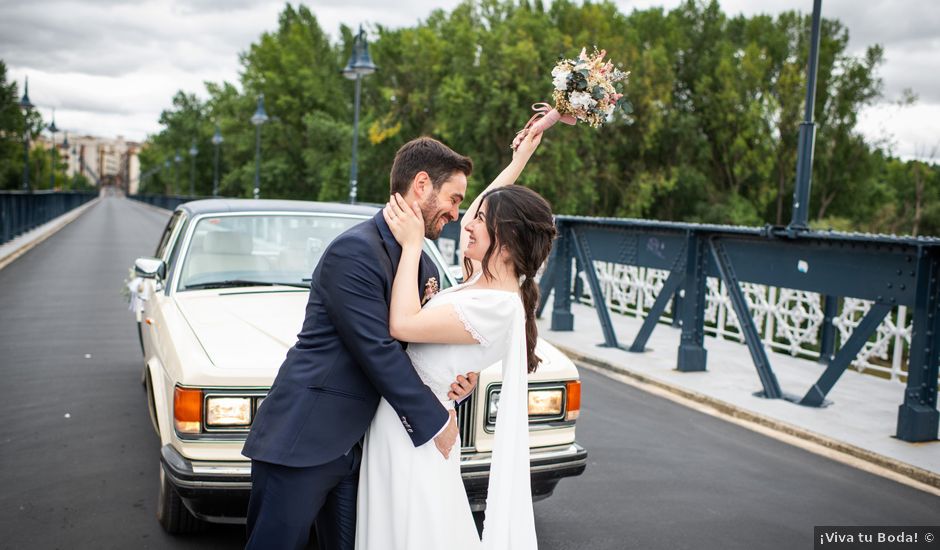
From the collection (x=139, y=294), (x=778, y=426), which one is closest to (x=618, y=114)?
(x=778, y=426)

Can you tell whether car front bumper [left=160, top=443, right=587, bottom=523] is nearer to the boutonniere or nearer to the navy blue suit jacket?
the navy blue suit jacket

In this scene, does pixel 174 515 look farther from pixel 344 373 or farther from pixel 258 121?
pixel 258 121

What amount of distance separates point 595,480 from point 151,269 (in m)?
3.14

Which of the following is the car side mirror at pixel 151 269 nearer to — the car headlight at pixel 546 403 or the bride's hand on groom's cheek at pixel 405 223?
the car headlight at pixel 546 403

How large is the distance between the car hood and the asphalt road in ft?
3.36

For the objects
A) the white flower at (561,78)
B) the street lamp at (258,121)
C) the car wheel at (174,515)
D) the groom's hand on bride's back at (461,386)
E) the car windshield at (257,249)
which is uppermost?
the street lamp at (258,121)

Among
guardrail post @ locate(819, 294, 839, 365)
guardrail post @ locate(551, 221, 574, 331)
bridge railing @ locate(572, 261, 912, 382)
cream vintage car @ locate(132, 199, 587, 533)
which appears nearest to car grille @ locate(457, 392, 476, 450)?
cream vintage car @ locate(132, 199, 587, 533)

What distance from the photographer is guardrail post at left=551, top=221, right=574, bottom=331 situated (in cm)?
1235

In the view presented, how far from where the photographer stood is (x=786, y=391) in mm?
8906

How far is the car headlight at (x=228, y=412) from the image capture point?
3.80m

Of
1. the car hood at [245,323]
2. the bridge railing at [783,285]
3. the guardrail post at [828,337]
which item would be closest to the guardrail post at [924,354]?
the bridge railing at [783,285]

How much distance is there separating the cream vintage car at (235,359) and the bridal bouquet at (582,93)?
1294 mm

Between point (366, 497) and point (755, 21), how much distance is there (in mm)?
62234

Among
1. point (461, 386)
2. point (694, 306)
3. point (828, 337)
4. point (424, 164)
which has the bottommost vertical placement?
point (828, 337)
